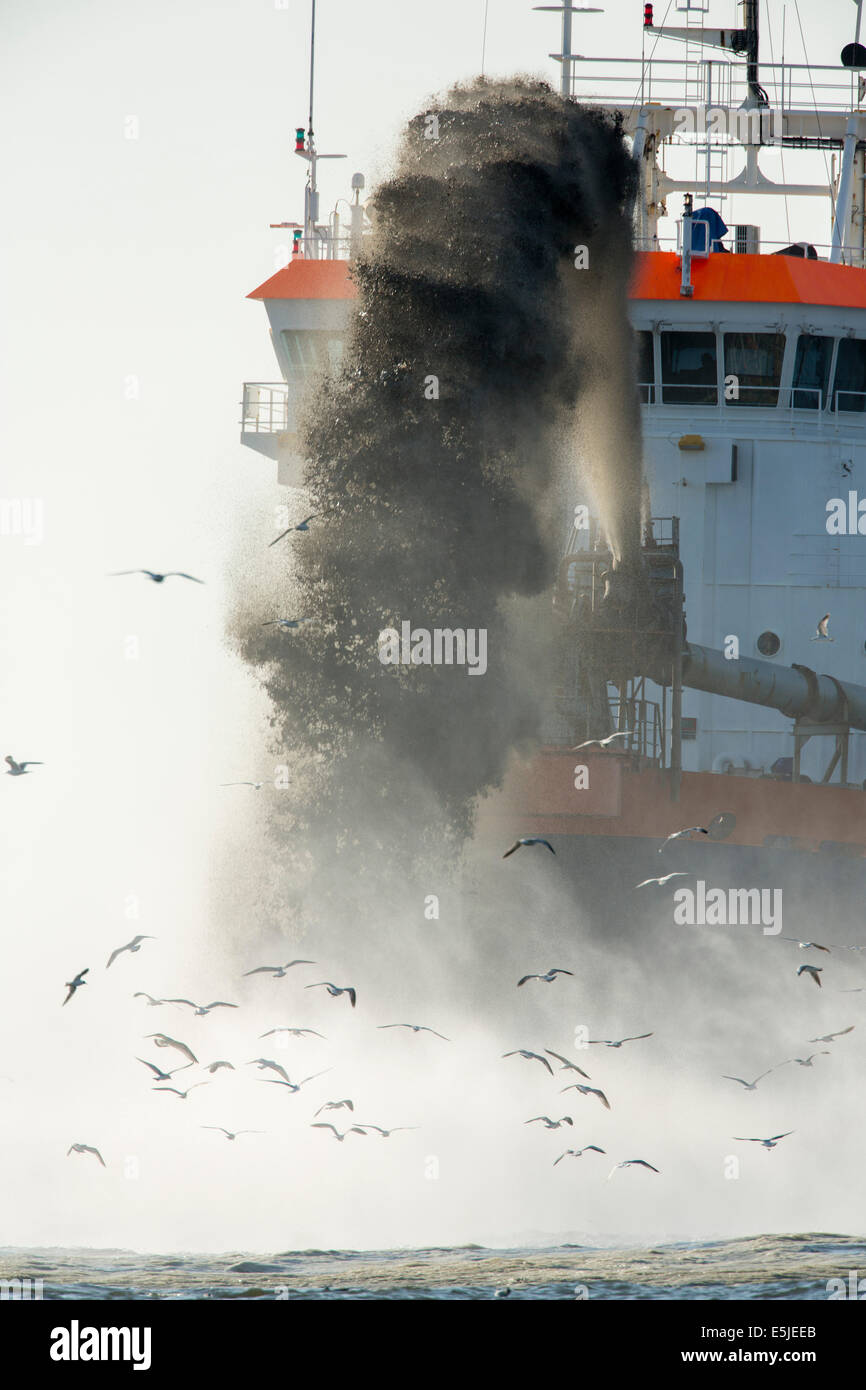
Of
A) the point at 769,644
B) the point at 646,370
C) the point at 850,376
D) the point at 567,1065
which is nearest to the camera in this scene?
the point at 567,1065

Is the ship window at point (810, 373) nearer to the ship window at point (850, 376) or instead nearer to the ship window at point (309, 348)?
the ship window at point (850, 376)

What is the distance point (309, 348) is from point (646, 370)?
563 centimetres

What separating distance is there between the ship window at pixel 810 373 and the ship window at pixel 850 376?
9.2 inches

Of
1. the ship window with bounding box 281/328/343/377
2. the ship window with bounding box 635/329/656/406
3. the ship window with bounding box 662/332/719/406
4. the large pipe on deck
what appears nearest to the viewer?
the large pipe on deck

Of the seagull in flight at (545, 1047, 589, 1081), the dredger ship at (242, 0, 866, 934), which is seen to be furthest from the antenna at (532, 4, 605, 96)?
the seagull in flight at (545, 1047, 589, 1081)

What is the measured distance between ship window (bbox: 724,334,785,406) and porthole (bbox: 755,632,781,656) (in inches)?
156

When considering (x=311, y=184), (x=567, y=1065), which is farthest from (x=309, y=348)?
(x=567, y=1065)

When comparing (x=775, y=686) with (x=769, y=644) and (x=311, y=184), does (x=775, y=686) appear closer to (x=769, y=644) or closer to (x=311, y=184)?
(x=769, y=644)

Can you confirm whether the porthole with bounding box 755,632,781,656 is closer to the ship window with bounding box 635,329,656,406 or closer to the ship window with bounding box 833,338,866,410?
the ship window with bounding box 833,338,866,410

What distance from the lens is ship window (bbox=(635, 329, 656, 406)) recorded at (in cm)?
3114

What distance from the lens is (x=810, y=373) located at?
1249 inches

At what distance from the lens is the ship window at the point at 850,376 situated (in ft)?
105

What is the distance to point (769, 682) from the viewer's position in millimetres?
28859

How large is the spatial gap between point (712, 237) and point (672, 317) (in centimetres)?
219
